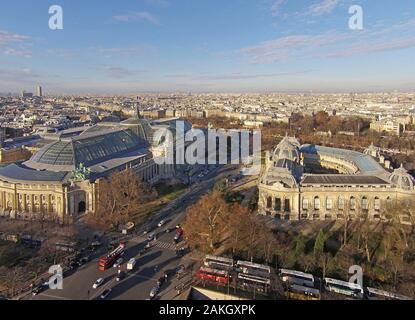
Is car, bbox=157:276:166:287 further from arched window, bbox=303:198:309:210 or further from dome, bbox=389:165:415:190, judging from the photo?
dome, bbox=389:165:415:190

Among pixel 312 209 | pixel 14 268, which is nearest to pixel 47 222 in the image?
pixel 14 268

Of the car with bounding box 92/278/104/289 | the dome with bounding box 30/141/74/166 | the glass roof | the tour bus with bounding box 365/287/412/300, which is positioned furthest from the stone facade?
the dome with bounding box 30/141/74/166

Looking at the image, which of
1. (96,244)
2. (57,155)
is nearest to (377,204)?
(96,244)

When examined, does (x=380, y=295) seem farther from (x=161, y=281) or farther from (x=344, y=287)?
(x=161, y=281)

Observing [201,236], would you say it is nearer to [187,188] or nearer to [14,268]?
[14,268]

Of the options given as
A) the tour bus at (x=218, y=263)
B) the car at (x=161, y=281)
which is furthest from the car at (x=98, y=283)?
the tour bus at (x=218, y=263)

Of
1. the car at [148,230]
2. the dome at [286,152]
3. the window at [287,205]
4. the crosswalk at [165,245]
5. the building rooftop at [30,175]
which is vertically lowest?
the crosswalk at [165,245]

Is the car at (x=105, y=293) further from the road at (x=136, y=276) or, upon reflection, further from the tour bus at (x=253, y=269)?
the tour bus at (x=253, y=269)
